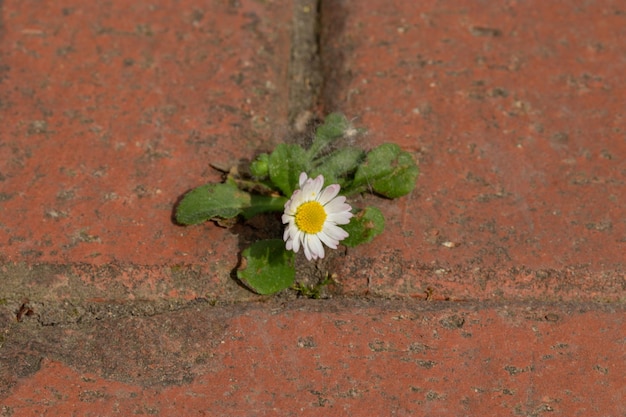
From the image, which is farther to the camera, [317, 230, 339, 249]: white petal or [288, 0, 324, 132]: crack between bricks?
[288, 0, 324, 132]: crack between bricks

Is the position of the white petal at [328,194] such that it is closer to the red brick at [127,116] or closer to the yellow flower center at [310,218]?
the yellow flower center at [310,218]

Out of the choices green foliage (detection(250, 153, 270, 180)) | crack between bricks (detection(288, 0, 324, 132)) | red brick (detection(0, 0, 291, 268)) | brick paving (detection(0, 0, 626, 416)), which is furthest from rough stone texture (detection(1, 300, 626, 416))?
crack between bricks (detection(288, 0, 324, 132))

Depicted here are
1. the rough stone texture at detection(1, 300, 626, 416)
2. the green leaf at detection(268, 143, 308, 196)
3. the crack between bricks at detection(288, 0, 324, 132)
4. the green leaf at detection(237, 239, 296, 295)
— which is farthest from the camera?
the crack between bricks at detection(288, 0, 324, 132)

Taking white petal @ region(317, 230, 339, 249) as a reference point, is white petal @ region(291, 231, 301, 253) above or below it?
below

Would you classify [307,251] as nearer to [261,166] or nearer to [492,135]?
[261,166]

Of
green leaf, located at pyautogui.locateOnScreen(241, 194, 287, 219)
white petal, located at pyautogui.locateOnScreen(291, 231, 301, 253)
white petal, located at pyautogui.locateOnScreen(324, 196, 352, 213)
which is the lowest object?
white petal, located at pyautogui.locateOnScreen(291, 231, 301, 253)

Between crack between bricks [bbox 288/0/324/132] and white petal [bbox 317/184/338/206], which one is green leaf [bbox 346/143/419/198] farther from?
crack between bricks [bbox 288/0/324/132]

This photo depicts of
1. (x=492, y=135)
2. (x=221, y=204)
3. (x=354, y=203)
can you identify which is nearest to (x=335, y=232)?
(x=354, y=203)

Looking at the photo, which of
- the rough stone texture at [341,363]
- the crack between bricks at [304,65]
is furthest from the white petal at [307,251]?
the crack between bricks at [304,65]
